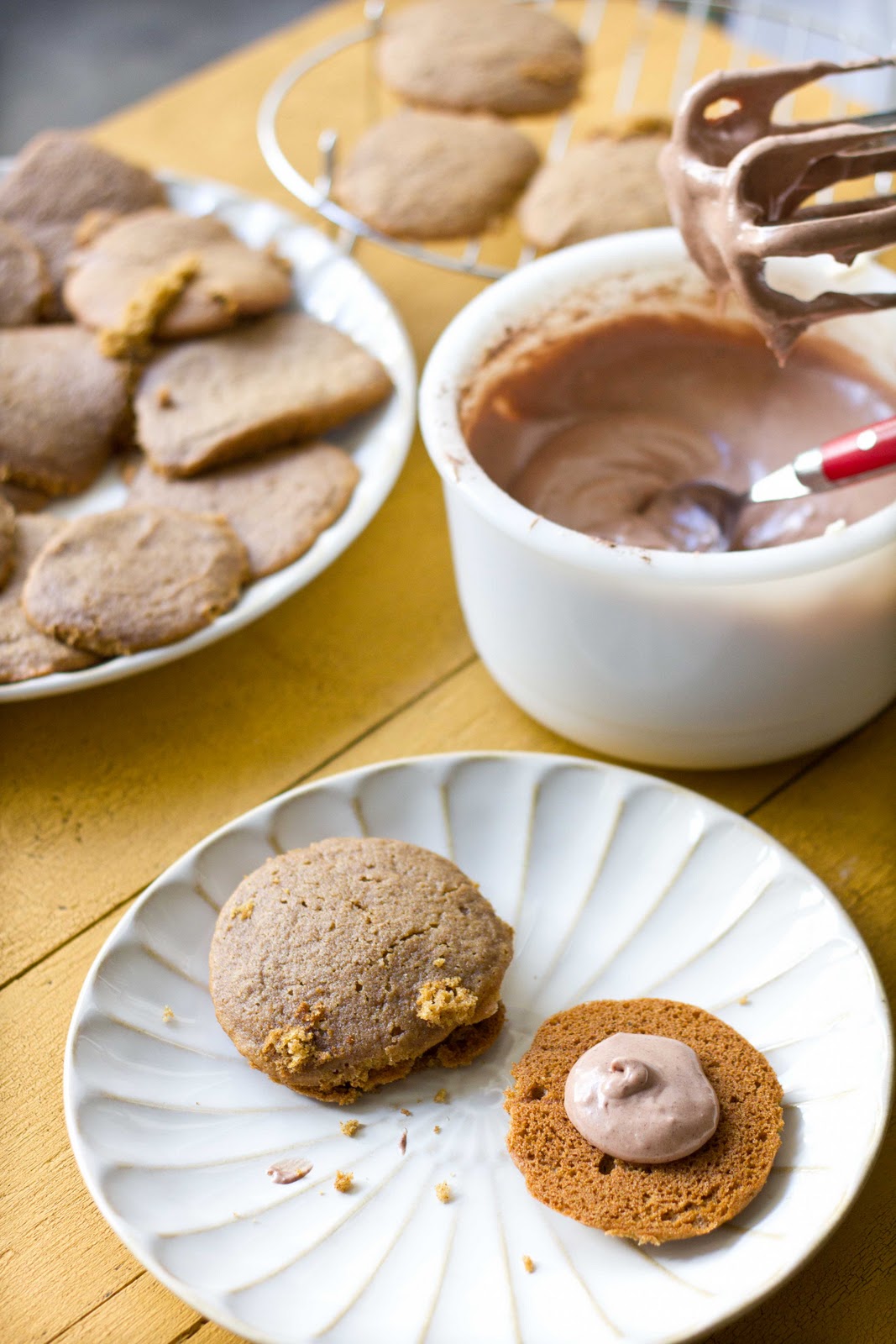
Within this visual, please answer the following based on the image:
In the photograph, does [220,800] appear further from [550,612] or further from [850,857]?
[850,857]

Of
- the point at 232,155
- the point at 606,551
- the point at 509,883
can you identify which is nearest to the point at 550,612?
the point at 606,551

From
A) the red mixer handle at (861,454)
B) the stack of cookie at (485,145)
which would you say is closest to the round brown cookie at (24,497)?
the stack of cookie at (485,145)

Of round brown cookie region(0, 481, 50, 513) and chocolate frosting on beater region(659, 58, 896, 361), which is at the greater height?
chocolate frosting on beater region(659, 58, 896, 361)

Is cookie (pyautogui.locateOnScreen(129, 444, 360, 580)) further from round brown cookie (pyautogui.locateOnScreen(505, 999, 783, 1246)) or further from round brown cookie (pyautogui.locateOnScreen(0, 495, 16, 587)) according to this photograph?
round brown cookie (pyautogui.locateOnScreen(505, 999, 783, 1246))

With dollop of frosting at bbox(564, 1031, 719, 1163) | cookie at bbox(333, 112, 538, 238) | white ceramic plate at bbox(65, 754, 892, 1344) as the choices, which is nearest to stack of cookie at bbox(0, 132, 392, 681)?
cookie at bbox(333, 112, 538, 238)

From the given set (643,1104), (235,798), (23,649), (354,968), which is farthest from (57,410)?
(643,1104)

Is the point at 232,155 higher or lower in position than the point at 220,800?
higher

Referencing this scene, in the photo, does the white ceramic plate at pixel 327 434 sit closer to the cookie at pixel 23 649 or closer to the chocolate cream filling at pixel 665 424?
the cookie at pixel 23 649
